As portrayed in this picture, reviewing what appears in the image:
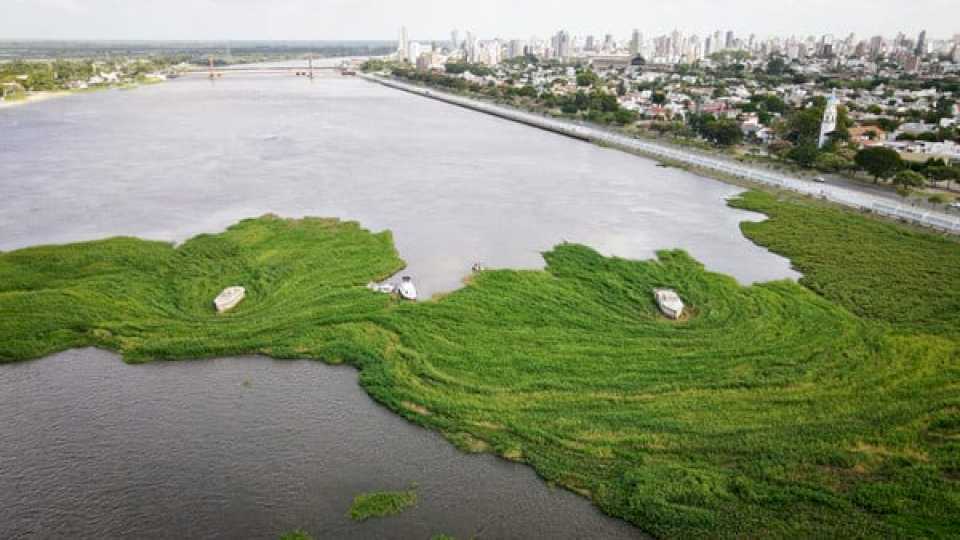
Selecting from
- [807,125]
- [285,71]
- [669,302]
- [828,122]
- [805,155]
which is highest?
[285,71]

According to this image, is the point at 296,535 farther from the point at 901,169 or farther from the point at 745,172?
the point at 901,169

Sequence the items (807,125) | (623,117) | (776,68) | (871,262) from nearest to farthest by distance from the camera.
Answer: (871,262)
(807,125)
(623,117)
(776,68)

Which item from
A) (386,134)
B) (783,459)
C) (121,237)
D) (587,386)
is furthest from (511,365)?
(386,134)

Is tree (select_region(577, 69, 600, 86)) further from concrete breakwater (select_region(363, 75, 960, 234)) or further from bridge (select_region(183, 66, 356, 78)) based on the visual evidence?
bridge (select_region(183, 66, 356, 78))

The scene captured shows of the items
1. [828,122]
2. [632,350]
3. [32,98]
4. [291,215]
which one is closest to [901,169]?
[828,122]

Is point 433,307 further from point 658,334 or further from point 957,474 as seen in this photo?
point 957,474

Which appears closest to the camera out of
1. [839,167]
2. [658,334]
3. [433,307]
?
[658,334]

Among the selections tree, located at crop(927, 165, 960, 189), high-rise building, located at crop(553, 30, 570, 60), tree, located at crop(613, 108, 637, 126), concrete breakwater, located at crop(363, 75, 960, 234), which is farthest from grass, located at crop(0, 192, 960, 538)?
high-rise building, located at crop(553, 30, 570, 60)
